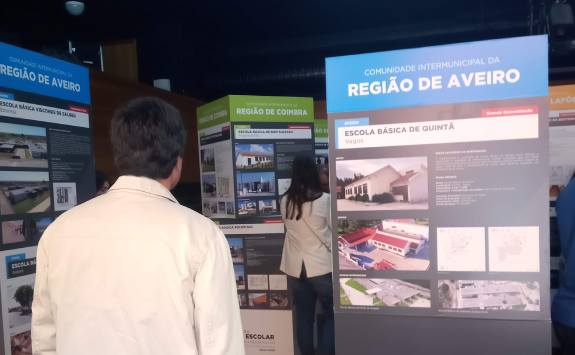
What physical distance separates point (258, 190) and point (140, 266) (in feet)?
7.91

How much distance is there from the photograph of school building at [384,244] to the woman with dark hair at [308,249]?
45.4 inches

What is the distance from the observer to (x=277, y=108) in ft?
11.5

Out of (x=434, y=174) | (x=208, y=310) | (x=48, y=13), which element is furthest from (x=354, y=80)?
(x=48, y=13)

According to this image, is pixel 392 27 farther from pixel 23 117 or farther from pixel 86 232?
pixel 86 232

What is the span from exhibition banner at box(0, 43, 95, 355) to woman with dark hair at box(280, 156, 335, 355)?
1.42m

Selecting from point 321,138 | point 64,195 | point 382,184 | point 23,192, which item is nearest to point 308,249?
point 382,184

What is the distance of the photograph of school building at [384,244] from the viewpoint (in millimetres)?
1761

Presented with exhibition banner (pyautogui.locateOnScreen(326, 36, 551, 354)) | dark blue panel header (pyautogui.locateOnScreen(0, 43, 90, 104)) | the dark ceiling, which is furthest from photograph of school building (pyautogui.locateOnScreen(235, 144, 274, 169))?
the dark ceiling

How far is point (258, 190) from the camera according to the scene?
137 inches

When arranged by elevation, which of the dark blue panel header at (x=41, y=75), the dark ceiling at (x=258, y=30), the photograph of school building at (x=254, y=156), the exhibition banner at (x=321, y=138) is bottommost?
the photograph of school building at (x=254, y=156)

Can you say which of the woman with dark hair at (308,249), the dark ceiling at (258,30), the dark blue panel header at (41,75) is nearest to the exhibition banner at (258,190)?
the woman with dark hair at (308,249)

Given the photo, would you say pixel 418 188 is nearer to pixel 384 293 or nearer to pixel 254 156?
pixel 384 293

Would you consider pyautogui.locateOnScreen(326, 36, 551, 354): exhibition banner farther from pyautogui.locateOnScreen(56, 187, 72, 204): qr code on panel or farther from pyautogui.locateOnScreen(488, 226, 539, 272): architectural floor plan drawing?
pyautogui.locateOnScreen(56, 187, 72, 204): qr code on panel

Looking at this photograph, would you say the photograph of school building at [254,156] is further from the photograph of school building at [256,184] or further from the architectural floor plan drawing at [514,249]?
the architectural floor plan drawing at [514,249]
